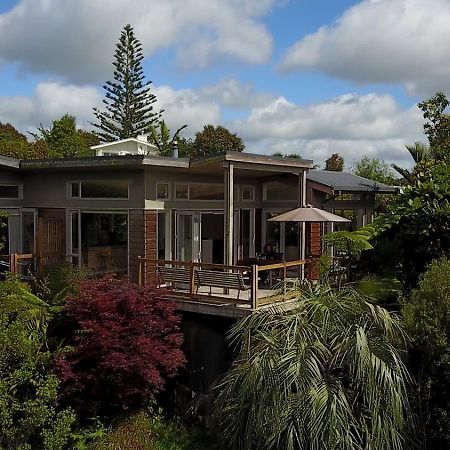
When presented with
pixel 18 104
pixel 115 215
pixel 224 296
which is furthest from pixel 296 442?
pixel 18 104

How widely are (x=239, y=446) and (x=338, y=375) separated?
187 cm

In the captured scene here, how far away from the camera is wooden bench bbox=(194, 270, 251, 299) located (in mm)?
10578

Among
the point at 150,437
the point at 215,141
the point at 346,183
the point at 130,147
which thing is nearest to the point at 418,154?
the point at 346,183

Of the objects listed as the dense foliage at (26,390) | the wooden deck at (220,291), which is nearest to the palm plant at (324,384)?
the wooden deck at (220,291)

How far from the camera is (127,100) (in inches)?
1592

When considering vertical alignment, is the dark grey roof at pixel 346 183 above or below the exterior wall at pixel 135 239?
above

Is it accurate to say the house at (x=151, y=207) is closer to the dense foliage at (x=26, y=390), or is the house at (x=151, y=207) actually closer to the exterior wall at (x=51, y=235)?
the exterior wall at (x=51, y=235)

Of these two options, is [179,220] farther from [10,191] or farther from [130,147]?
[130,147]

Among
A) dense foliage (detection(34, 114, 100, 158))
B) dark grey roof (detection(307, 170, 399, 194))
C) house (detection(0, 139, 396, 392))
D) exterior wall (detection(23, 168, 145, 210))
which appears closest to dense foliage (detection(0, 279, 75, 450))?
house (detection(0, 139, 396, 392))

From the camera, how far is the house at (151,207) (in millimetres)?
13203

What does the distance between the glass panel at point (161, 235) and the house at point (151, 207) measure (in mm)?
27

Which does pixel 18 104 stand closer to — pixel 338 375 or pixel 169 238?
pixel 169 238

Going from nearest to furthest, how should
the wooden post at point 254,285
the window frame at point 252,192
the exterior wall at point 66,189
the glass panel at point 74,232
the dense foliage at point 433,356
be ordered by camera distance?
the dense foliage at point 433,356
the wooden post at point 254,285
the exterior wall at point 66,189
the glass panel at point 74,232
the window frame at point 252,192

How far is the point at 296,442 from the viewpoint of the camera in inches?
301
